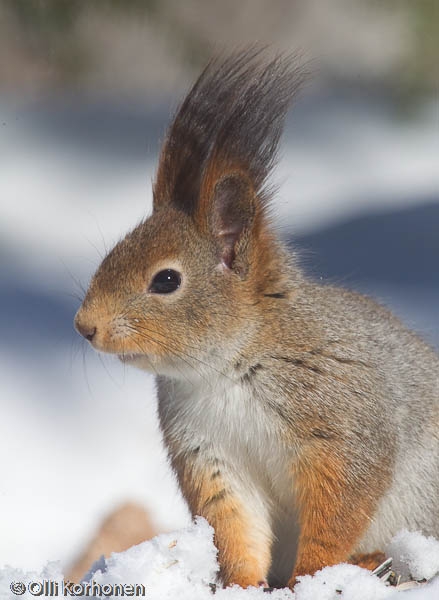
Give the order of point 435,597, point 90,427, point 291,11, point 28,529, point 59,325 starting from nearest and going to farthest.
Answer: point 435,597, point 28,529, point 90,427, point 59,325, point 291,11

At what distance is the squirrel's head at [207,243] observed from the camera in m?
1.83

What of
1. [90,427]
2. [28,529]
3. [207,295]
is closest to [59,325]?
[90,427]

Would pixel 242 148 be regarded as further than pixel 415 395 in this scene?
No

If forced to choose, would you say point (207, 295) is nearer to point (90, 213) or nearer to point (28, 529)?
point (28, 529)

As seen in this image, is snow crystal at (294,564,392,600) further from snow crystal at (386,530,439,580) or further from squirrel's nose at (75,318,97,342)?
squirrel's nose at (75,318,97,342)

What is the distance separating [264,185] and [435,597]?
0.80 m

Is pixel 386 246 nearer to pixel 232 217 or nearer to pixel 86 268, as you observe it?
pixel 86 268

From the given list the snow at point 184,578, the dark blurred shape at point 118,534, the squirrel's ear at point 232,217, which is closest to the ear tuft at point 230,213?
the squirrel's ear at point 232,217

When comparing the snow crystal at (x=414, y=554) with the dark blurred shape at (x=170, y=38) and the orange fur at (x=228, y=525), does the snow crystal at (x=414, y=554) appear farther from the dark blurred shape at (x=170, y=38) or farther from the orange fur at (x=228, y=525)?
the dark blurred shape at (x=170, y=38)

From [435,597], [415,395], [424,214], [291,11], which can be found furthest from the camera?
[291,11]

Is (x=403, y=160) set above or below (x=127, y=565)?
above

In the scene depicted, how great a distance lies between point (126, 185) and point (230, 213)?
213cm

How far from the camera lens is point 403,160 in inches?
159

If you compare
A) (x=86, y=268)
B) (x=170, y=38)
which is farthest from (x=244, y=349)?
(x=170, y=38)
